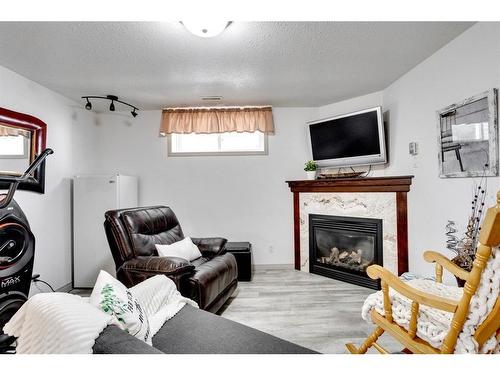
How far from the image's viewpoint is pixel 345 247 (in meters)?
3.71

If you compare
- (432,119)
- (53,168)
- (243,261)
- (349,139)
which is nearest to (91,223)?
(53,168)

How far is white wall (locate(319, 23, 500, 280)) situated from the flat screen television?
213 mm

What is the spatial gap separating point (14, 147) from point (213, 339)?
8.94 ft

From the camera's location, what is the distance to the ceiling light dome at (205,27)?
1.92 m

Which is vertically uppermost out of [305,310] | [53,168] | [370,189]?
[53,168]

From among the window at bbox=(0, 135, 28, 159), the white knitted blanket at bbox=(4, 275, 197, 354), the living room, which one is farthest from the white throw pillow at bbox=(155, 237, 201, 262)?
the white knitted blanket at bbox=(4, 275, 197, 354)

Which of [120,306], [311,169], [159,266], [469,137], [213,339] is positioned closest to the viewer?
[120,306]

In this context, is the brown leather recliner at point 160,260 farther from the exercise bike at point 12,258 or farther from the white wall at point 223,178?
the white wall at point 223,178

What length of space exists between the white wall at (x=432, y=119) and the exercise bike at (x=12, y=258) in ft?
10.9

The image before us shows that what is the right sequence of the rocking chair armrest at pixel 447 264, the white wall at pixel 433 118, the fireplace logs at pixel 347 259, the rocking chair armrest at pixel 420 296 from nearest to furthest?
the rocking chair armrest at pixel 420 296 → the rocking chair armrest at pixel 447 264 → the white wall at pixel 433 118 → the fireplace logs at pixel 347 259

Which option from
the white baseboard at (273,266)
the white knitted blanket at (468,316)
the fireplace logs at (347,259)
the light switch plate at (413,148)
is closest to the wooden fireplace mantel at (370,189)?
the white baseboard at (273,266)

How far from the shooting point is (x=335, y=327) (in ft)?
7.70

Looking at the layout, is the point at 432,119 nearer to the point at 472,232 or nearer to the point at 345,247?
the point at 472,232
